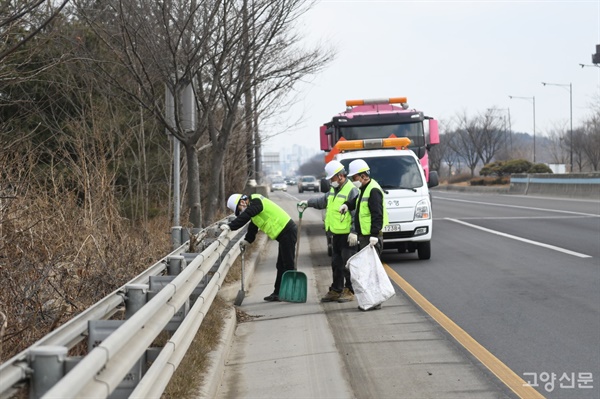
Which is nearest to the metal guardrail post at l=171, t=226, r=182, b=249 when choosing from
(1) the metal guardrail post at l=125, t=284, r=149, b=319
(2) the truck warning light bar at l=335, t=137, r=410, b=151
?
(1) the metal guardrail post at l=125, t=284, r=149, b=319

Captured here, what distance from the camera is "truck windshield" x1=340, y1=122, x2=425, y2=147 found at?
2148 cm

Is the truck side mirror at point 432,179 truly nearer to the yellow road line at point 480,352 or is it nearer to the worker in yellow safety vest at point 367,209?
the yellow road line at point 480,352

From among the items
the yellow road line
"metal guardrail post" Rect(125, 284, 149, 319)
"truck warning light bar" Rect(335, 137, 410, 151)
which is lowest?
the yellow road line

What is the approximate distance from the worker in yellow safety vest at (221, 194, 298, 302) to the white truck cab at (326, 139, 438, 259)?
4.23 meters

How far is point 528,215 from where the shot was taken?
2680 centimetres

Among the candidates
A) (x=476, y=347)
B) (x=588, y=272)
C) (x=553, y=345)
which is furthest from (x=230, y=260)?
(x=588, y=272)

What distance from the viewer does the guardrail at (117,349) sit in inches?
128

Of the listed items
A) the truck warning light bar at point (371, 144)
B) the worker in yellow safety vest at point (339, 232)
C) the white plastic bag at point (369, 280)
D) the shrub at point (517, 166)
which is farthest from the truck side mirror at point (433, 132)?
the shrub at point (517, 166)

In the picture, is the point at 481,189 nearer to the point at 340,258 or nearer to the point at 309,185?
the point at 309,185

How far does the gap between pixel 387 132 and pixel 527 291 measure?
10686mm

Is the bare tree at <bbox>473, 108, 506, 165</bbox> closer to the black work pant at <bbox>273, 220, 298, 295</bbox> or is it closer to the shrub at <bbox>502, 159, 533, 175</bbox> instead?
the shrub at <bbox>502, 159, 533, 175</bbox>

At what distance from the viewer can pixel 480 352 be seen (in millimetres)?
7871

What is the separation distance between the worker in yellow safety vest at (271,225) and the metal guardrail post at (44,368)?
7417mm

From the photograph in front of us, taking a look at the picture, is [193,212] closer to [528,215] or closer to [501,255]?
[501,255]
